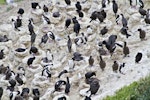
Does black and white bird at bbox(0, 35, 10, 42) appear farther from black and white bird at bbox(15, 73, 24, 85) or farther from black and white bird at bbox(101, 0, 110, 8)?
black and white bird at bbox(101, 0, 110, 8)

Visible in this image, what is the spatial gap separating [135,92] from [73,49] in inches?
196

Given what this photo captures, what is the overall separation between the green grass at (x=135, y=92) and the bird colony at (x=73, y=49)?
67 cm

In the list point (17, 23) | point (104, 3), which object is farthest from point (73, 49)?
point (17, 23)

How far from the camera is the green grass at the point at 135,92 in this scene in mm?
16031

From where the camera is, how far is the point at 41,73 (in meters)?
20.5

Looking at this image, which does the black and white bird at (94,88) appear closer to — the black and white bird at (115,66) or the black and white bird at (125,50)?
the black and white bird at (115,66)

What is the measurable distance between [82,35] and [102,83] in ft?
8.65

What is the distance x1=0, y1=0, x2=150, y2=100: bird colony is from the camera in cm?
1942

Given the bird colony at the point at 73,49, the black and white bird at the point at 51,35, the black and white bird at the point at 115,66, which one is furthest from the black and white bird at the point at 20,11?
the black and white bird at the point at 115,66

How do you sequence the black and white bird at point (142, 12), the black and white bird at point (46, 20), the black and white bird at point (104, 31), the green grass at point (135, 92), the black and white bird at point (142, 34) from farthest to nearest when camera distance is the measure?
the black and white bird at point (46, 20)
the black and white bird at point (142, 12)
the black and white bird at point (104, 31)
the black and white bird at point (142, 34)
the green grass at point (135, 92)

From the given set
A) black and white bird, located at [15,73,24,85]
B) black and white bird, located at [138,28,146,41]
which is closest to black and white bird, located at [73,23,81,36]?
black and white bird, located at [138,28,146,41]

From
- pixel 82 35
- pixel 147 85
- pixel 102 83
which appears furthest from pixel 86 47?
pixel 147 85

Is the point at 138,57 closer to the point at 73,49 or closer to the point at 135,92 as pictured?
the point at 73,49

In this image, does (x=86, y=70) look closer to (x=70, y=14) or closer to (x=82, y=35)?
(x=82, y=35)
